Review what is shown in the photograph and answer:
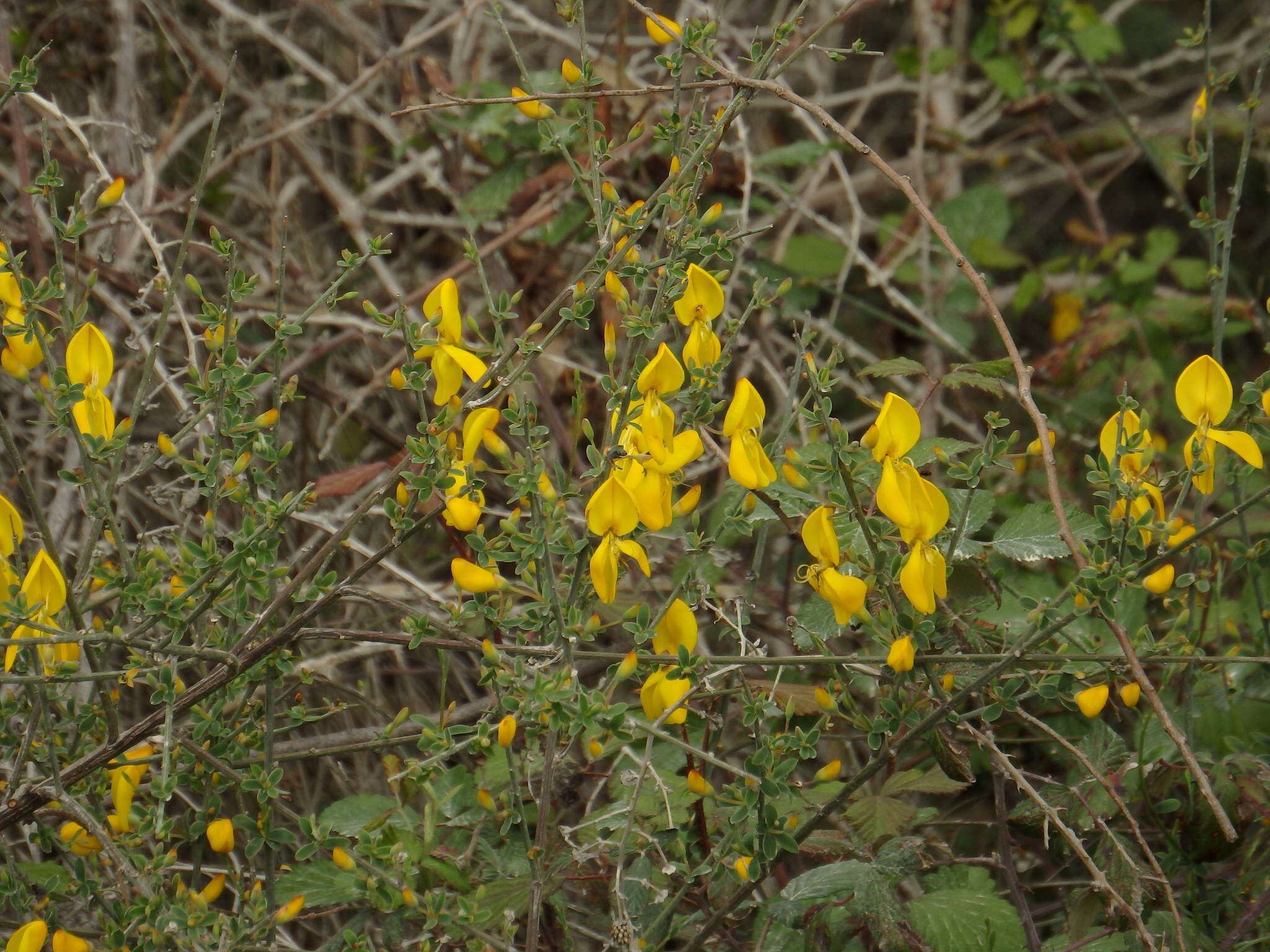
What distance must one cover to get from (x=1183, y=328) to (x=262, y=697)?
1812 millimetres

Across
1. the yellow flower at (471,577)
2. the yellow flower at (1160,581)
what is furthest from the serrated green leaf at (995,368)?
the yellow flower at (471,577)

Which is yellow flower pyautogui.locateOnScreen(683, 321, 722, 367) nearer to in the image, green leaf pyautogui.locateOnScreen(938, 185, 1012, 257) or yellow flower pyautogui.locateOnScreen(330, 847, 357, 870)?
yellow flower pyautogui.locateOnScreen(330, 847, 357, 870)

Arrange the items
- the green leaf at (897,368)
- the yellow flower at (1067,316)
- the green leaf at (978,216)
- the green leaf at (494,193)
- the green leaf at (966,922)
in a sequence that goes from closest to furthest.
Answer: the green leaf at (966,922)
the green leaf at (897,368)
the green leaf at (494,193)
the green leaf at (978,216)
the yellow flower at (1067,316)

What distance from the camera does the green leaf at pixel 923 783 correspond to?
3.87ft

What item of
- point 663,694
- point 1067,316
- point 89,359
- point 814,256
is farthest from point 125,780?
point 1067,316

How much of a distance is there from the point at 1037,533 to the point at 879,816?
341 mm

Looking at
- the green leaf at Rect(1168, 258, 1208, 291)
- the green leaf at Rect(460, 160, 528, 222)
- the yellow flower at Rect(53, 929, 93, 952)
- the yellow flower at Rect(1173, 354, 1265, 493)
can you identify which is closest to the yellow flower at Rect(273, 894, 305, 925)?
the yellow flower at Rect(53, 929, 93, 952)

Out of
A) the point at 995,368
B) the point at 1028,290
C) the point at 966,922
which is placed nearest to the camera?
the point at 966,922

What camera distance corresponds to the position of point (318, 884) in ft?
3.84

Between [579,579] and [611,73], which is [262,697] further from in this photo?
[611,73]

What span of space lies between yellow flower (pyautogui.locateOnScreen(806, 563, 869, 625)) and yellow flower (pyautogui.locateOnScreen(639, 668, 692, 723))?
150 millimetres

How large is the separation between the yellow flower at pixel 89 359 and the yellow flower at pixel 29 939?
1.60 feet

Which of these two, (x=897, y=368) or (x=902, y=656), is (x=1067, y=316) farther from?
(x=902, y=656)

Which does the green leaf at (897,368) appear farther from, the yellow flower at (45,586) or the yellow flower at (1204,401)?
the yellow flower at (45,586)
